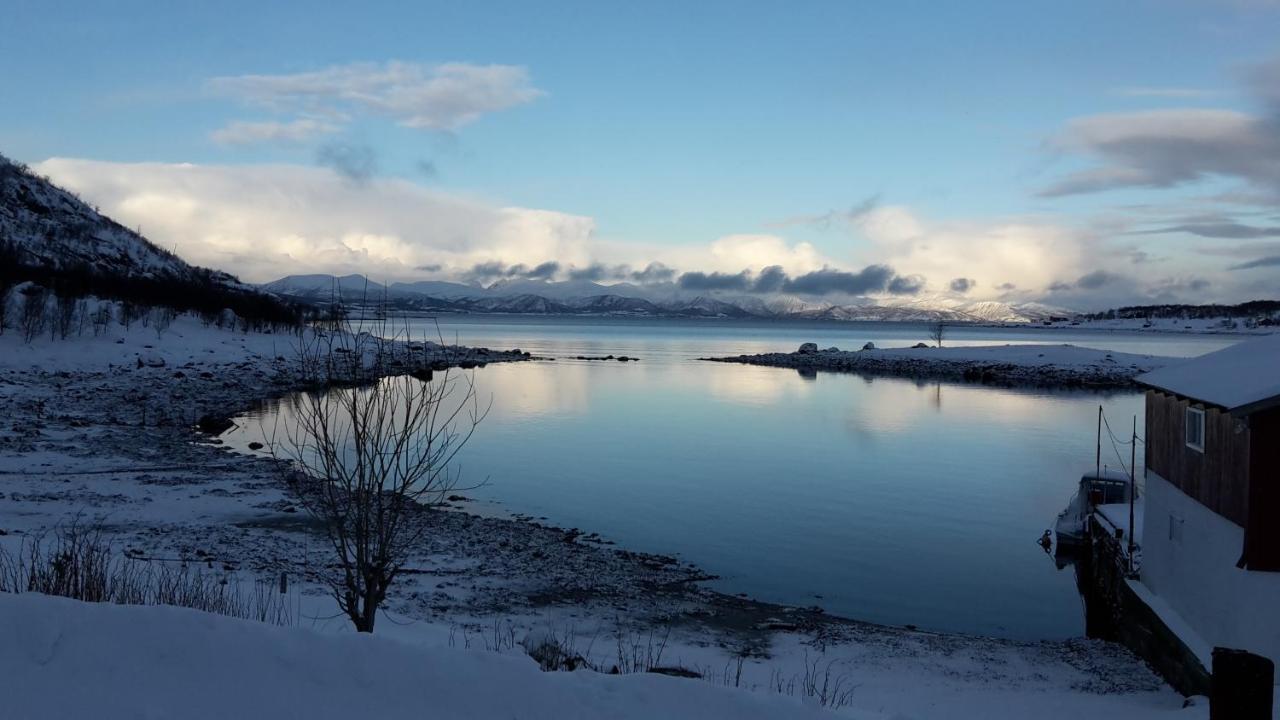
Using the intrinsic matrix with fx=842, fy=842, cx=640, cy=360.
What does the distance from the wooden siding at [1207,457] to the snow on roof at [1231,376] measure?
0.31 metres

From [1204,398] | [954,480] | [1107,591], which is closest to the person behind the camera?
[1204,398]

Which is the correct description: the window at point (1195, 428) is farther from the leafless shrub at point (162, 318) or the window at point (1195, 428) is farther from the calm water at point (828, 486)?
the leafless shrub at point (162, 318)

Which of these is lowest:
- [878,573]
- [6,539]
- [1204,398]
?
[878,573]

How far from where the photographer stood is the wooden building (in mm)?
11867

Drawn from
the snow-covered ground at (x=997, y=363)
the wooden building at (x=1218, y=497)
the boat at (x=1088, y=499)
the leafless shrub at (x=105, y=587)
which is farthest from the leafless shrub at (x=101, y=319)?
the snow-covered ground at (x=997, y=363)

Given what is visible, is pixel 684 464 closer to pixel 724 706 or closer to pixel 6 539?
pixel 6 539

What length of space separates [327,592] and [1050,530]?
1791 centimetres

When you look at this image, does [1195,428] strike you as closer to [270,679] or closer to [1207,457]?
[1207,457]

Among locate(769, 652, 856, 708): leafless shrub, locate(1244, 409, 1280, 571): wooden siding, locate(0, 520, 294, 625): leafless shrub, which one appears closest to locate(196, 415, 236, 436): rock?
locate(0, 520, 294, 625): leafless shrub

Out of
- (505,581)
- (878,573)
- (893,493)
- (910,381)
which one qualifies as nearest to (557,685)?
(505,581)

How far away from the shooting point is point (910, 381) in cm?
7012

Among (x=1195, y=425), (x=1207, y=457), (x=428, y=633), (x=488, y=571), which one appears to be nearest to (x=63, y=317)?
(x=488, y=571)

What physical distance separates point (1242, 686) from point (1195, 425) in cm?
1204

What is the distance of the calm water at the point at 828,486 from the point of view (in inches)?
690
